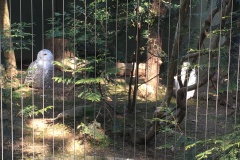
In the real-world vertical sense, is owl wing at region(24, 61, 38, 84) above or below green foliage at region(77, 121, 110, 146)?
above

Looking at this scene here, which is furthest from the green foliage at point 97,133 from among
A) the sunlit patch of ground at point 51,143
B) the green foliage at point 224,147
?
the green foliage at point 224,147

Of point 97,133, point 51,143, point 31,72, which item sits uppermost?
point 31,72

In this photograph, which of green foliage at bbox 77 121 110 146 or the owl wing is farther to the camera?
green foliage at bbox 77 121 110 146

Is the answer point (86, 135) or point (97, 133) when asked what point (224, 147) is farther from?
point (86, 135)

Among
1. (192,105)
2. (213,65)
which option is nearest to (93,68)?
(213,65)

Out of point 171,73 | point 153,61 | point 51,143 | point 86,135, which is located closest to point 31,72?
point 51,143

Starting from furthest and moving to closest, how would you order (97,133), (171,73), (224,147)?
(97,133), (171,73), (224,147)

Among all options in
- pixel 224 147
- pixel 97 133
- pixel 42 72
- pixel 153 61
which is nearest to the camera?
pixel 224 147

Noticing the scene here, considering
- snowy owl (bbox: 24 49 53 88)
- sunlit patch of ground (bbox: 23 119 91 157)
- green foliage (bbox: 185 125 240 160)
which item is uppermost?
snowy owl (bbox: 24 49 53 88)

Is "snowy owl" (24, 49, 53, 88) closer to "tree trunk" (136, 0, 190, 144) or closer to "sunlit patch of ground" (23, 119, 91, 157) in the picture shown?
"sunlit patch of ground" (23, 119, 91, 157)

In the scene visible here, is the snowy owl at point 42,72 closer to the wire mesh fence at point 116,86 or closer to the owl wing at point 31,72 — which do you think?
the owl wing at point 31,72

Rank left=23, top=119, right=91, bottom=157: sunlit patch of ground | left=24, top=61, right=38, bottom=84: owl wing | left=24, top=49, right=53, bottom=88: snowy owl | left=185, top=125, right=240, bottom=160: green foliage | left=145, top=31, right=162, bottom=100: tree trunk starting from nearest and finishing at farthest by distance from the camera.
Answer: left=185, top=125, right=240, bottom=160: green foliage < left=24, top=61, right=38, bottom=84: owl wing < left=23, top=119, right=91, bottom=157: sunlit patch of ground < left=145, top=31, right=162, bottom=100: tree trunk < left=24, top=49, right=53, bottom=88: snowy owl

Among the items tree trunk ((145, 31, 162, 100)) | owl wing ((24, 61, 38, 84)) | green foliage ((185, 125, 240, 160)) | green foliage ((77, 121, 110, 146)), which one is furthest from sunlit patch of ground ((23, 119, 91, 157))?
tree trunk ((145, 31, 162, 100))

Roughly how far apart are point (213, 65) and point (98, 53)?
1.53 meters
